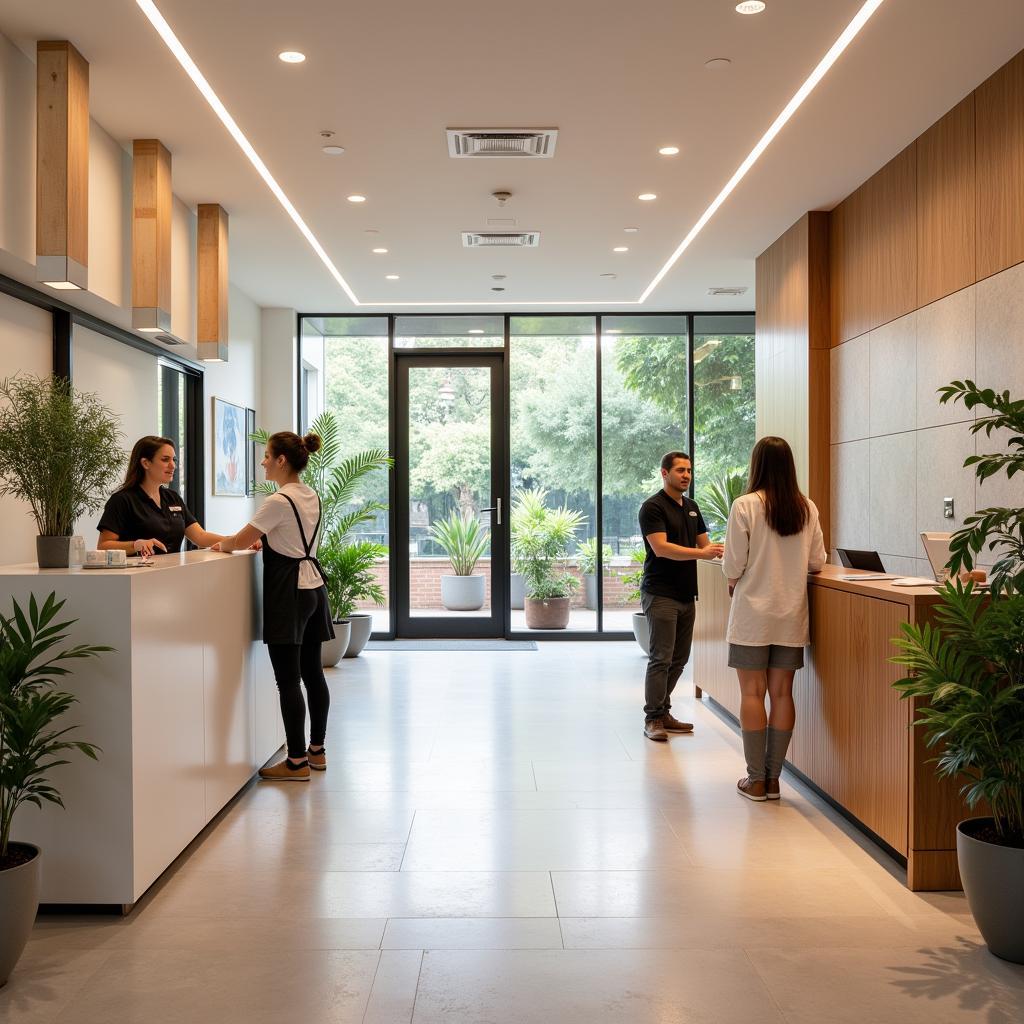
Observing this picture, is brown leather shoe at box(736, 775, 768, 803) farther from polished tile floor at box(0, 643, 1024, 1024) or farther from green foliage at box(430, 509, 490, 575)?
green foliage at box(430, 509, 490, 575)

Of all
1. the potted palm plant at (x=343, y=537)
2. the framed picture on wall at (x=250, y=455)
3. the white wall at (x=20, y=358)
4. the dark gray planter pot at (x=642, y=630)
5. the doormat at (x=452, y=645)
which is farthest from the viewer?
the doormat at (x=452, y=645)

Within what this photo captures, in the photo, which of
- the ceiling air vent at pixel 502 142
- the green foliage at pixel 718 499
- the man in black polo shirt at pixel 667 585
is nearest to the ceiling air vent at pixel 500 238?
the ceiling air vent at pixel 502 142

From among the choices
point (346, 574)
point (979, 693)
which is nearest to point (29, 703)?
point (979, 693)

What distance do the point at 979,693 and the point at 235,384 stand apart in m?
6.91

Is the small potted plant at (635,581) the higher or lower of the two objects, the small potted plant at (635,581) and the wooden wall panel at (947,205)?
the lower

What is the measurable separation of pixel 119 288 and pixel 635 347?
18.7 feet

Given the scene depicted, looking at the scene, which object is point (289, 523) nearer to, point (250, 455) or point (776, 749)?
point (776, 749)

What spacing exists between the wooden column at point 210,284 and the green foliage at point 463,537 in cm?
389

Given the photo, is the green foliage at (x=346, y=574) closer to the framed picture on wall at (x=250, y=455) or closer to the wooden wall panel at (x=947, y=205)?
the framed picture on wall at (x=250, y=455)

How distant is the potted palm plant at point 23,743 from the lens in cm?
259

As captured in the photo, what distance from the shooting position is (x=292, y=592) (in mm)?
4461

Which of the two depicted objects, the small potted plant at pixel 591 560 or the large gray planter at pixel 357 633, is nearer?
the large gray planter at pixel 357 633

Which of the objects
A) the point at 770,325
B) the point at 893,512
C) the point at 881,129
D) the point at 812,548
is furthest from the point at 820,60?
the point at 770,325

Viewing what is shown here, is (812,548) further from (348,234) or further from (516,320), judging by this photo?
(516,320)
